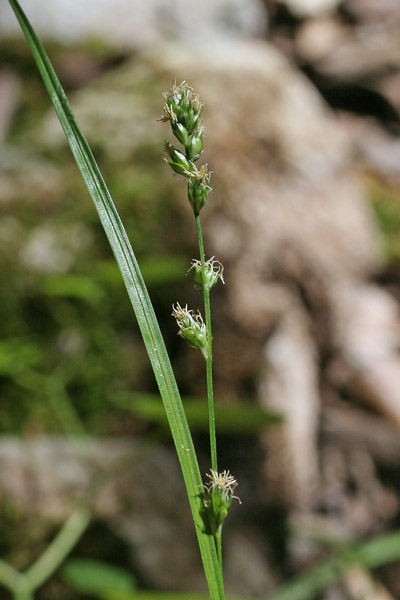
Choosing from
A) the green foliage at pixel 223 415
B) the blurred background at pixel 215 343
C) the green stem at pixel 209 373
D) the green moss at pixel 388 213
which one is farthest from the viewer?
the green moss at pixel 388 213

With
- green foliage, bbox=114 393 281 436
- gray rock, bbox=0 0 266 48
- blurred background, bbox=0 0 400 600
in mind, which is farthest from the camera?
gray rock, bbox=0 0 266 48

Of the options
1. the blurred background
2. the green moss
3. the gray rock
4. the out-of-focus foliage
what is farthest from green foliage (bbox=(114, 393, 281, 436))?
the gray rock

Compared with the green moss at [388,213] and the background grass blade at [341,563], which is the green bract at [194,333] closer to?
the background grass blade at [341,563]

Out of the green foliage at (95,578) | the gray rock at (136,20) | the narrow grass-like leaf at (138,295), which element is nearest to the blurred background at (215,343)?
the green foliage at (95,578)

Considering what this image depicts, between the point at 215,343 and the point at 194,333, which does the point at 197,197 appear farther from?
the point at 215,343

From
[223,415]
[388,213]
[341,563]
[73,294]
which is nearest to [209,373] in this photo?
[223,415]

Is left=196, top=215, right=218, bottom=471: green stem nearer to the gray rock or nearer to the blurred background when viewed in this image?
the blurred background

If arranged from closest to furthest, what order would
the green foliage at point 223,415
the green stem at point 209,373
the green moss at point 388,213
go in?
the green stem at point 209,373, the green foliage at point 223,415, the green moss at point 388,213
